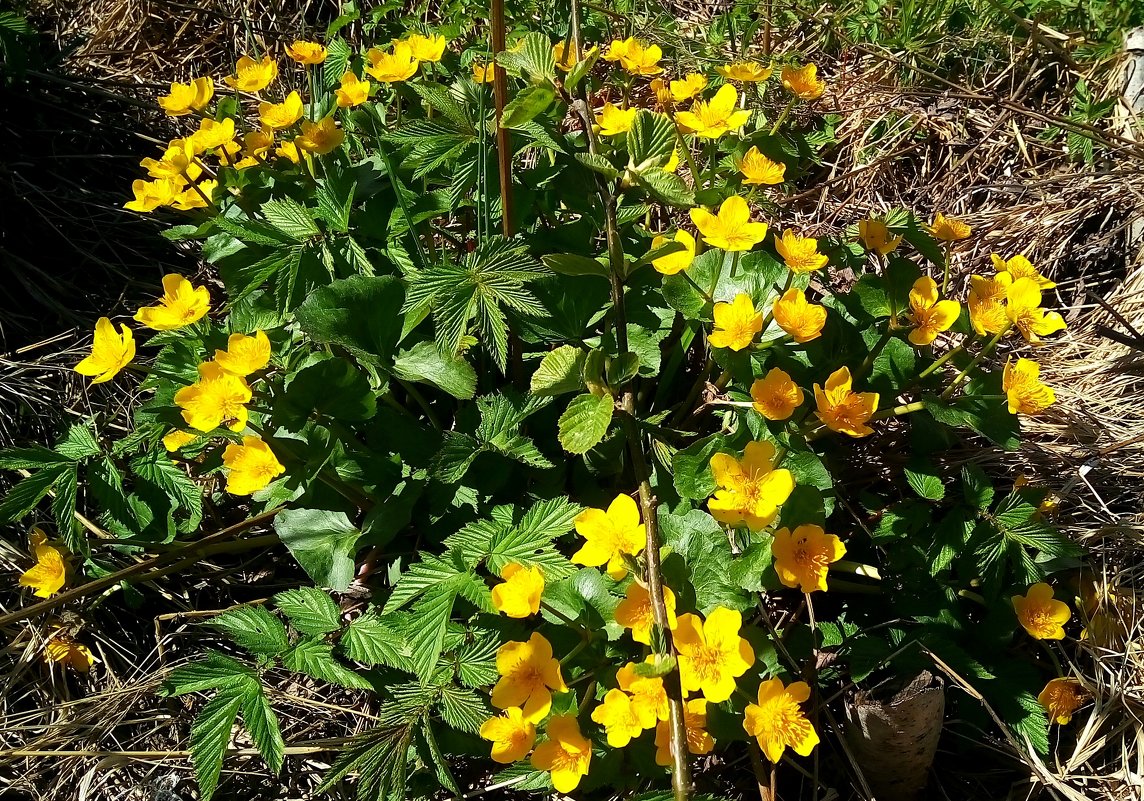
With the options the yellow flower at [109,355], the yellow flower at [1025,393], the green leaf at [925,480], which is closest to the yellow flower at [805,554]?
the green leaf at [925,480]

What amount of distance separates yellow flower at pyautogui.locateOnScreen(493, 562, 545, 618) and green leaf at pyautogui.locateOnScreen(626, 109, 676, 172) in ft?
2.24

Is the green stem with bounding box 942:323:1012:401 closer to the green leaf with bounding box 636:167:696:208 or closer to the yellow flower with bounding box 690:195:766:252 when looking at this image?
the yellow flower with bounding box 690:195:766:252

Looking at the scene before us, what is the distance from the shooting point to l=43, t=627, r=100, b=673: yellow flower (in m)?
1.93

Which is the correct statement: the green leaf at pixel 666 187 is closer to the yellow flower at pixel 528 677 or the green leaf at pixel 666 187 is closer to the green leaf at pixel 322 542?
the yellow flower at pixel 528 677

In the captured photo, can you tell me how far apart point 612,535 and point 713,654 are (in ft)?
0.75

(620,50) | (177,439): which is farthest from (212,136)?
(620,50)

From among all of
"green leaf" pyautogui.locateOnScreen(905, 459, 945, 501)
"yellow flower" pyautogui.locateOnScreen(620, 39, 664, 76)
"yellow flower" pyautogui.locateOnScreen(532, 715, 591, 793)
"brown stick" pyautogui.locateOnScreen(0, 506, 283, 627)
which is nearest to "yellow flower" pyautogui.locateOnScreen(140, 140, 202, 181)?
"brown stick" pyautogui.locateOnScreen(0, 506, 283, 627)

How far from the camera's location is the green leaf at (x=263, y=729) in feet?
4.58

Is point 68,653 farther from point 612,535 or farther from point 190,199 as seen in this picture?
point 612,535

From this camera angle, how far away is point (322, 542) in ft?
5.56

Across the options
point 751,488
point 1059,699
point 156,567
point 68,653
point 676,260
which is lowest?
point 68,653

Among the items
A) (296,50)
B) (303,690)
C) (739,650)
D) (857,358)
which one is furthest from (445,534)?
(296,50)

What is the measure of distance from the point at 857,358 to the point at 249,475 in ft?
3.77

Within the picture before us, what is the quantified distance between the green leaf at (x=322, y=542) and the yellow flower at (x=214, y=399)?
35cm
